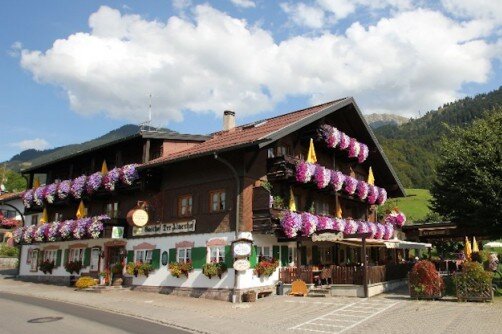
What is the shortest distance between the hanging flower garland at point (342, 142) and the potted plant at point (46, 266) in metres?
20.6

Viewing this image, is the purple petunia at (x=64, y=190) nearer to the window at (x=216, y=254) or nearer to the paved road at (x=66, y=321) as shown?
the paved road at (x=66, y=321)

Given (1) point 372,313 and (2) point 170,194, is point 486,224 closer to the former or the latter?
(1) point 372,313

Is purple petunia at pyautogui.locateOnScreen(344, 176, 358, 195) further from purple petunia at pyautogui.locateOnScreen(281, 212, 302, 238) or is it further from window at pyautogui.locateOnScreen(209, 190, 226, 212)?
window at pyautogui.locateOnScreen(209, 190, 226, 212)

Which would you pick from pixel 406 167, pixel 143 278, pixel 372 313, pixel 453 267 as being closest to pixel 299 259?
pixel 372 313

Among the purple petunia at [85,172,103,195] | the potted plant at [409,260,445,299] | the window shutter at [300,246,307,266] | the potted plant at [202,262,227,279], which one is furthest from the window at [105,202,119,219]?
the potted plant at [409,260,445,299]

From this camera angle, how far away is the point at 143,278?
2514cm

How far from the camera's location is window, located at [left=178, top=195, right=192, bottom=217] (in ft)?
78.4

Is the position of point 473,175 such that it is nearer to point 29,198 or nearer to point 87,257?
point 87,257

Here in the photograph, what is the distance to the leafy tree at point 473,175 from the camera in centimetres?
2228

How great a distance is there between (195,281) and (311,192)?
27.5 ft

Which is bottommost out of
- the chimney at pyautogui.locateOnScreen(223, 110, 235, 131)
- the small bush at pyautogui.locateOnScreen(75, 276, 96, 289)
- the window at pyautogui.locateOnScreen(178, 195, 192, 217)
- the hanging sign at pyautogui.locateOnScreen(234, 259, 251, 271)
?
the small bush at pyautogui.locateOnScreen(75, 276, 96, 289)

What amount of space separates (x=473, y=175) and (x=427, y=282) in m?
7.26

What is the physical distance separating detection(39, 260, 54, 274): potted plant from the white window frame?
15.4 m

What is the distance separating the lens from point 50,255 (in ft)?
108
